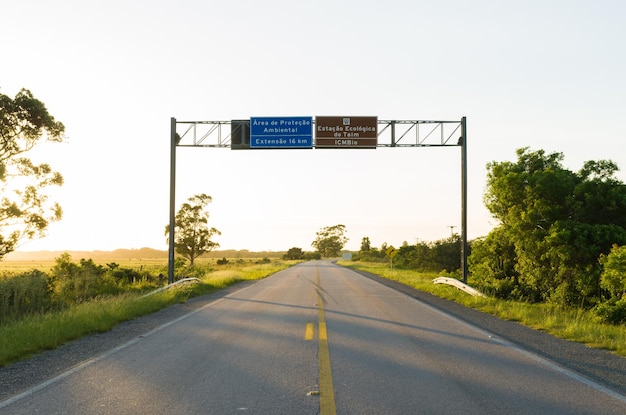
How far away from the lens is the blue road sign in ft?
79.5

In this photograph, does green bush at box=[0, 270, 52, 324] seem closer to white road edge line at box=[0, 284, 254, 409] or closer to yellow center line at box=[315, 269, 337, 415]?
white road edge line at box=[0, 284, 254, 409]

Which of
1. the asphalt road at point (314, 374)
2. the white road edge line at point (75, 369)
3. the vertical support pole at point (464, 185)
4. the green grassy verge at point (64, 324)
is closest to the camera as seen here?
the asphalt road at point (314, 374)

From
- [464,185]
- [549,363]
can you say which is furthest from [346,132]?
[549,363]

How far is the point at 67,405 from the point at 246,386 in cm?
197

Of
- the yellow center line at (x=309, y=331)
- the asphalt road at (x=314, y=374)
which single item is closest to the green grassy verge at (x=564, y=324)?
the asphalt road at (x=314, y=374)

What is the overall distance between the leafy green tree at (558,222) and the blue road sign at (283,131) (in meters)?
8.38

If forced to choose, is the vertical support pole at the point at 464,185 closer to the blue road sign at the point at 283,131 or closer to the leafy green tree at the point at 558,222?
the leafy green tree at the point at 558,222

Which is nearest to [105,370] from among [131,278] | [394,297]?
[394,297]

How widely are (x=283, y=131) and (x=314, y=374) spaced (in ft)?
59.4

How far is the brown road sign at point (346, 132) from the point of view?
2417 centimetres

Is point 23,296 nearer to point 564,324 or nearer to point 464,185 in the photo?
point 564,324

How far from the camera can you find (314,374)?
719 centimetres

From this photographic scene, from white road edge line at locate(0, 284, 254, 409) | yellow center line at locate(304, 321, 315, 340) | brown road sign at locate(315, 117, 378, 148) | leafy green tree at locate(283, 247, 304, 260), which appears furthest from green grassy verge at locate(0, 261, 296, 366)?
leafy green tree at locate(283, 247, 304, 260)

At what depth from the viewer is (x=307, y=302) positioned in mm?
18062
